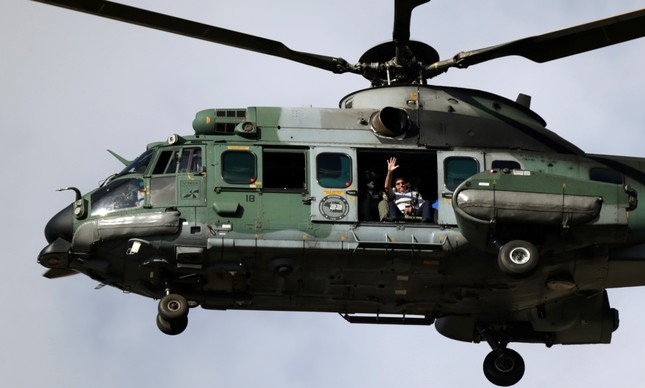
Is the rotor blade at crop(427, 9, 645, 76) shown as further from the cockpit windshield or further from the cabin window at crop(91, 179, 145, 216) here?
the cabin window at crop(91, 179, 145, 216)

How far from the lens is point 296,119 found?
27.9m

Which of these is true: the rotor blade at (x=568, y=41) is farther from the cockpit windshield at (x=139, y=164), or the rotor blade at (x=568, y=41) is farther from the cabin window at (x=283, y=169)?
the cockpit windshield at (x=139, y=164)

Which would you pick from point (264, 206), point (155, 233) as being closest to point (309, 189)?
point (264, 206)

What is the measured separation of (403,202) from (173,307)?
12.4 ft

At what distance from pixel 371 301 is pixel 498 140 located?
314cm

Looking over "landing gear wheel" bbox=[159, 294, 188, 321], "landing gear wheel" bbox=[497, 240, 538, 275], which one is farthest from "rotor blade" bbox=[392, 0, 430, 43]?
"landing gear wheel" bbox=[159, 294, 188, 321]

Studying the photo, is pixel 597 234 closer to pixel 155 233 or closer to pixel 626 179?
pixel 626 179

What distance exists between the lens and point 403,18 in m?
28.4

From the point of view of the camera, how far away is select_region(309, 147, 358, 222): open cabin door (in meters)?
27.0

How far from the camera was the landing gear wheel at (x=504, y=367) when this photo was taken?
29328 mm

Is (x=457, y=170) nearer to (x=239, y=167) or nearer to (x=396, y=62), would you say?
(x=396, y=62)

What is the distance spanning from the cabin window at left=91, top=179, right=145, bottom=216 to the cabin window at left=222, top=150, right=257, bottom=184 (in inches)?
50.6

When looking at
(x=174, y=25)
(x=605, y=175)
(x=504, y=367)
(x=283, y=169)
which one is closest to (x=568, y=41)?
(x=605, y=175)

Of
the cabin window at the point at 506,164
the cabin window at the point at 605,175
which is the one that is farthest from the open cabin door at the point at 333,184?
the cabin window at the point at 605,175
